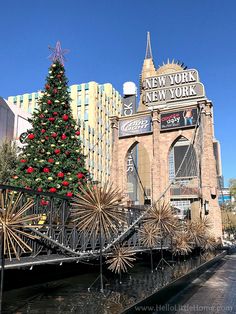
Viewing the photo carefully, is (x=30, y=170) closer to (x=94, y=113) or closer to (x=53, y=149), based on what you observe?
(x=53, y=149)

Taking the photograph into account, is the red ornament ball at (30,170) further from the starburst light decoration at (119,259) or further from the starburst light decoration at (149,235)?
the starburst light decoration at (119,259)

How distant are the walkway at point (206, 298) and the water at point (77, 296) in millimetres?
736

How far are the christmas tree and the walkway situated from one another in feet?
18.3

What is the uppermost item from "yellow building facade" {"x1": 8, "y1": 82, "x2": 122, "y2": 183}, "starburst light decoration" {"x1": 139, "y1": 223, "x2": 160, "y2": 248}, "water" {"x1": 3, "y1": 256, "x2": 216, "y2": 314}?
"yellow building facade" {"x1": 8, "y1": 82, "x2": 122, "y2": 183}

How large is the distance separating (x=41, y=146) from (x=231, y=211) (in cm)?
6136

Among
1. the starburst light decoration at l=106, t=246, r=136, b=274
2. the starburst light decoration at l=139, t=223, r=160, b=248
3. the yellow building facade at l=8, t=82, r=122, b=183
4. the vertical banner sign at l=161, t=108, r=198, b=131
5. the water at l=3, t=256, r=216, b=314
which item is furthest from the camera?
the yellow building facade at l=8, t=82, r=122, b=183

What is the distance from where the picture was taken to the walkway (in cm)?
723

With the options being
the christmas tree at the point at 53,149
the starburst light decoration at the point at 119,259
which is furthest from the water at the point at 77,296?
the christmas tree at the point at 53,149

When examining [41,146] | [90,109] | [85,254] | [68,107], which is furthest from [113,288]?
[90,109]

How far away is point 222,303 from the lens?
26.1 ft

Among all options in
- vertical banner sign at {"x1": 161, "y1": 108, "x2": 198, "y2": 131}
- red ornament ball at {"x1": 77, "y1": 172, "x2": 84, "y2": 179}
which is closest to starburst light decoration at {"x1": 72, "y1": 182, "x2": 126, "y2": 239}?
red ornament ball at {"x1": 77, "y1": 172, "x2": 84, "y2": 179}

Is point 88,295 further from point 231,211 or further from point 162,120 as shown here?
point 231,211

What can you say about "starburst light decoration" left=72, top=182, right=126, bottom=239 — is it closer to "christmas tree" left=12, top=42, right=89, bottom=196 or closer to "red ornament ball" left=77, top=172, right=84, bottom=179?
"christmas tree" left=12, top=42, right=89, bottom=196

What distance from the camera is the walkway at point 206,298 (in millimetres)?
7234
